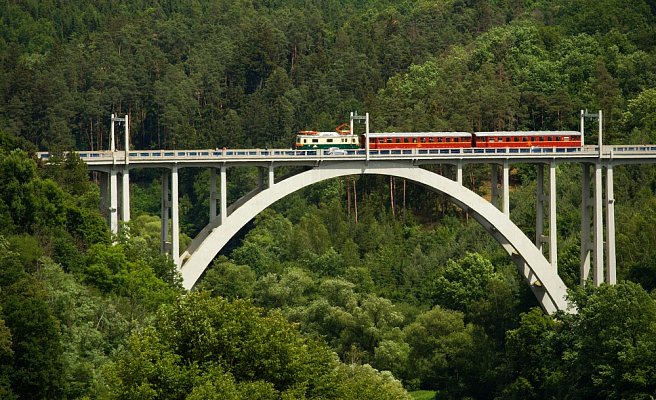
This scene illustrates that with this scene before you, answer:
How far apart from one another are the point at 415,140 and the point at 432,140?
0.72 meters

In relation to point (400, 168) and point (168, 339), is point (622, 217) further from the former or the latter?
point (168, 339)

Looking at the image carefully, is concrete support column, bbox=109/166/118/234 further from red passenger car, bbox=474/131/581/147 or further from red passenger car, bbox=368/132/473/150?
red passenger car, bbox=474/131/581/147

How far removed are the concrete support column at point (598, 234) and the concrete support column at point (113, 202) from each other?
1937 cm

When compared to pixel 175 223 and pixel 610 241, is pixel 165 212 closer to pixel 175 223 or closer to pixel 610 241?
pixel 175 223

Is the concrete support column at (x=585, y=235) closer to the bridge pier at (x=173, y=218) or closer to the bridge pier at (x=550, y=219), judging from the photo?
the bridge pier at (x=550, y=219)

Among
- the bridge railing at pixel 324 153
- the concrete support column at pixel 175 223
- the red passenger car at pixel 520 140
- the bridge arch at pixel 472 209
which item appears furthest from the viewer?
the red passenger car at pixel 520 140

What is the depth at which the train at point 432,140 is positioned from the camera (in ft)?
249

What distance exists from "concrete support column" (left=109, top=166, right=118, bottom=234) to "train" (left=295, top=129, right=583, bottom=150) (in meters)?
8.28

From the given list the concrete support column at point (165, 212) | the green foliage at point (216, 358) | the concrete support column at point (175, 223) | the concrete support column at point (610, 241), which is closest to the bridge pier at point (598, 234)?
the concrete support column at point (610, 241)

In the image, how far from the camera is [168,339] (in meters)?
54.3

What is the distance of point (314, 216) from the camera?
10794cm

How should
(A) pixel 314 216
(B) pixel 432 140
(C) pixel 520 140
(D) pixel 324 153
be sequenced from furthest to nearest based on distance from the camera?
(A) pixel 314 216 → (C) pixel 520 140 → (B) pixel 432 140 → (D) pixel 324 153

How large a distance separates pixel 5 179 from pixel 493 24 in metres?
77.3

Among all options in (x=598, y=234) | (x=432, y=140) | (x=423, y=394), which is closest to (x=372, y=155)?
(x=432, y=140)
